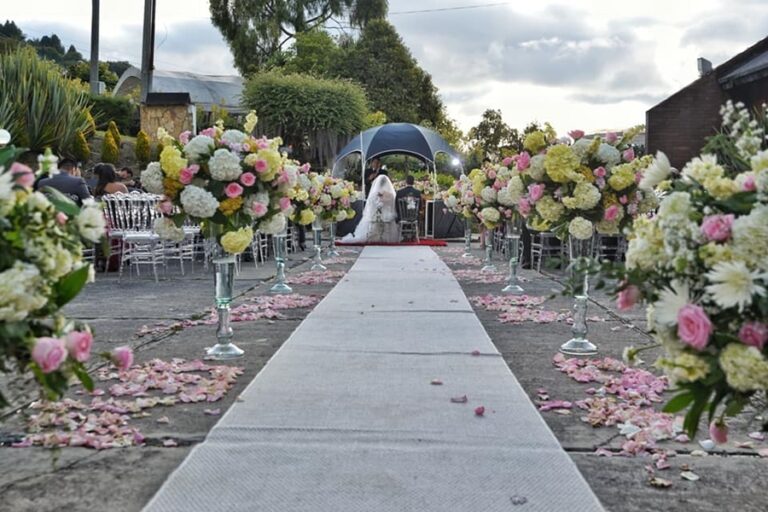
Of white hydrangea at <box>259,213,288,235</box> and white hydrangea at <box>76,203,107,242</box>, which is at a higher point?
white hydrangea at <box>76,203,107,242</box>

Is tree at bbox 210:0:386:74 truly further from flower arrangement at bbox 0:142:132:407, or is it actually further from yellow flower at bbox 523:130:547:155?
flower arrangement at bbox 0:142:132:407

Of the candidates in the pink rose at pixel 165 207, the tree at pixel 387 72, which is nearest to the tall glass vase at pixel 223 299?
the pink rose at pixel 165 207

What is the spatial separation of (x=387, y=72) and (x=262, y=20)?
37.4 ft

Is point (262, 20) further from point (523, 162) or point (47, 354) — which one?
point (47, 354)

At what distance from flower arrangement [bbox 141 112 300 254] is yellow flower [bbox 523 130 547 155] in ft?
5.74

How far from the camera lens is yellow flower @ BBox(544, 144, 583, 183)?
5.80m

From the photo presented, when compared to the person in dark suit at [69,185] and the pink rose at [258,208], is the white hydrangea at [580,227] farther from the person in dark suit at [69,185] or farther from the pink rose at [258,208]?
the person in dark suit at [69,185]

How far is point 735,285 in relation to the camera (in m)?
2.10

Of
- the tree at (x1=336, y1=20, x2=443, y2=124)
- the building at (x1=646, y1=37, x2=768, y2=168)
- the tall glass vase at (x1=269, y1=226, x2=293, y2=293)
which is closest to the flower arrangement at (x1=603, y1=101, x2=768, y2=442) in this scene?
the tall glass vase at (x1=269, y1=226, x2=293, y2=293)

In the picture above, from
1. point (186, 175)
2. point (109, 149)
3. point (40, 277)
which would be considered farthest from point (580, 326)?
point (109, 149)

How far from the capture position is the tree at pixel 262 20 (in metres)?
51.2

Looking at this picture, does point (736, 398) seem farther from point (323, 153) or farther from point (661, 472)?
point (323, 153)

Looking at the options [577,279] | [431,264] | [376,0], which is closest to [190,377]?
[577,279]

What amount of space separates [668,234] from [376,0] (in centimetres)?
5118
